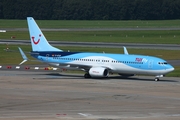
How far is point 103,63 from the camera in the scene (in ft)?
225

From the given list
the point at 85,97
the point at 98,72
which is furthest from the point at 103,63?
the point at 85,97

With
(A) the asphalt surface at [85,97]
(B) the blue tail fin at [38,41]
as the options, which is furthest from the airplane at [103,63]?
(A) the asphalt surface at [85,97]

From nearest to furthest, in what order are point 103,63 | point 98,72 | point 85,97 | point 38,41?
point 85,97
point 98,72
point 103,63
point 38,41

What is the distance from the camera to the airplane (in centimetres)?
6625

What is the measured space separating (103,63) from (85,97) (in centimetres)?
1808

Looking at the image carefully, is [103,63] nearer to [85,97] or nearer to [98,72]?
[98,72]

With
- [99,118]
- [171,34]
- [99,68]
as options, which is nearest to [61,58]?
[99,68]

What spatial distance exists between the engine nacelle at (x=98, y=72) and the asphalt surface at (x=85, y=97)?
3.56 feet

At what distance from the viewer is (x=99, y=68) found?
224 feet

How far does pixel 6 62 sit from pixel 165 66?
30194 millimetres

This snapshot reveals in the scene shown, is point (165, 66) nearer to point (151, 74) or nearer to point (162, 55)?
point (151, 74)

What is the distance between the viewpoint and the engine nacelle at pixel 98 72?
67562mm

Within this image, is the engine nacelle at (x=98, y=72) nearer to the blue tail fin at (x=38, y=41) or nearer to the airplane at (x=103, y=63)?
the airplane at (x=103, y=63)

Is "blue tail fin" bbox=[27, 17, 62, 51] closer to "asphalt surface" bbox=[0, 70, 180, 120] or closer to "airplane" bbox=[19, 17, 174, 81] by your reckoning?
"airplane" bbox=[19, 17, 174, 81]
